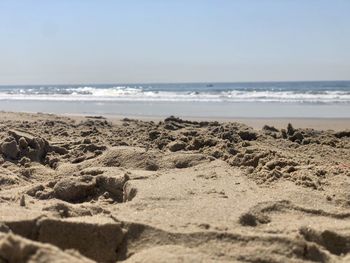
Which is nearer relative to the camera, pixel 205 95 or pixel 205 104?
pixel 205 104

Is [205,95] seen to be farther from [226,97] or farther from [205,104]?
[205,104]

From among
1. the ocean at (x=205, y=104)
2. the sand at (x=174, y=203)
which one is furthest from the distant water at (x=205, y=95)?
the sand at (x=174, y=203)

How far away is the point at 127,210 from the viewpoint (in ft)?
9.26

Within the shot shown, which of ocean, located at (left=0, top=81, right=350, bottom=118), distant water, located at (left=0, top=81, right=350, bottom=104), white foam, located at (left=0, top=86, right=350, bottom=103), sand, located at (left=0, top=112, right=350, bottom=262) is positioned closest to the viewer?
sand, located at (left=0, top=112, right=350, bottom=262)

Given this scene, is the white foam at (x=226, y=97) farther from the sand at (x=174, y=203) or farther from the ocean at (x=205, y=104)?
the sand at (x=174, y=203)

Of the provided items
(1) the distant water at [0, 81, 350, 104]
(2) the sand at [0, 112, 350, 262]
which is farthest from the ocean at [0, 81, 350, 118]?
(2) the sand at [0, 112, 350, 262]

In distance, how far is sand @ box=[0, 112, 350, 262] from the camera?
2.33 m

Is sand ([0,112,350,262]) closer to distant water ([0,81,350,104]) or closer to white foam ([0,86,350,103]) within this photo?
distant water ([0,81,350,104])

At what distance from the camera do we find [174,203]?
2.98 metres

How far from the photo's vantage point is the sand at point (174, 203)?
2.33 m

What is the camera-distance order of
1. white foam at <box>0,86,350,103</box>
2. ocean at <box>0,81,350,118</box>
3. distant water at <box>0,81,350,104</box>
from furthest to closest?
1. distant water at <box>0,81,350,104</box>
2. white foam at <box>0,86,350,103</box>
3. ocean at <box>0,81,350,118</box>

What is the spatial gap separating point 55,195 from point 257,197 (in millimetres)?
1478

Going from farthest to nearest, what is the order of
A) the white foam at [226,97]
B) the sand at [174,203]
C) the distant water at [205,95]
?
the distant water at [205,95], the white foam at [226,97], the sand at [174,203]

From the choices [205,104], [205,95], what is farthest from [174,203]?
[205,95]
